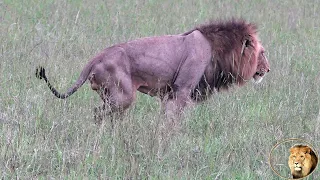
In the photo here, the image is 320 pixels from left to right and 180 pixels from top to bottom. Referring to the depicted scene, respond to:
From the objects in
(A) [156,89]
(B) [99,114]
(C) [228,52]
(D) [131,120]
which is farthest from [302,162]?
(C) [228,52]

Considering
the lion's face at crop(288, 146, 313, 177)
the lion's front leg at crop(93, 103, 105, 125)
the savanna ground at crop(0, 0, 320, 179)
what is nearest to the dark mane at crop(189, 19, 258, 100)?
the savanna ground at crop(0, 0, 320, 179)

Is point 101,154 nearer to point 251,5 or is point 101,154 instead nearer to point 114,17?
point 114,17

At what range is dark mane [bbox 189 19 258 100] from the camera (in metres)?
6.00

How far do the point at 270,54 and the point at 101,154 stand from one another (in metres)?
4.34

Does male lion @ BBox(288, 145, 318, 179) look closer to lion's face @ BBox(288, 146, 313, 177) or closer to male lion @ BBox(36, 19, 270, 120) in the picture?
lion's face @ BBox(288, 146, 313, 177)

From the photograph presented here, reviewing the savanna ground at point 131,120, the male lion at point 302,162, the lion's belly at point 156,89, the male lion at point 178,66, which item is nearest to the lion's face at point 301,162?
the male lion at point 302,162

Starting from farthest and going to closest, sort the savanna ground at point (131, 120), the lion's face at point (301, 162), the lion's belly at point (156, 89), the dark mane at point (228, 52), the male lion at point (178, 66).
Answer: the dark mane at point (228, 52)
the lion's belly at point (156, 89)
the male lion at point (178, 66)
the savanna ground at point (131, 120)
the lion's face at point (301, 162)

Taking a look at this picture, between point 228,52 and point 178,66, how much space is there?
539 millimetres

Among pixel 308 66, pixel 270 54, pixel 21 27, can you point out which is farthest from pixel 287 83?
pixel 21 27

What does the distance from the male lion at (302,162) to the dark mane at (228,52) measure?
2040 mm

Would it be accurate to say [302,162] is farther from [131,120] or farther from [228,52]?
[228,52]

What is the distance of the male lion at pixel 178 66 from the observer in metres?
5.49

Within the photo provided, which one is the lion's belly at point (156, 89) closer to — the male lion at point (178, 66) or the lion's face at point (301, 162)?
the male lion at point (178, 66)

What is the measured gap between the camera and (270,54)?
823 cm
